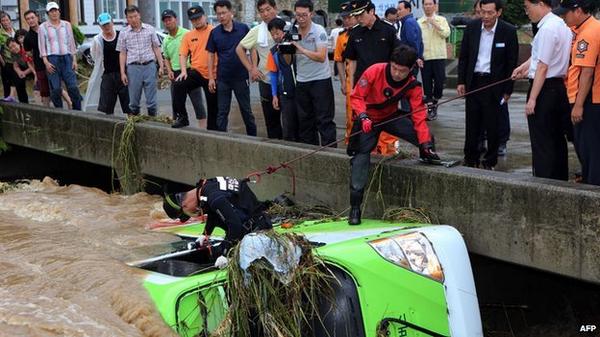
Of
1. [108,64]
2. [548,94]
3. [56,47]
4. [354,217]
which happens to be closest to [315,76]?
[354,217]

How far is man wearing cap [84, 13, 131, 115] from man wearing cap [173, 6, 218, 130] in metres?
1.53

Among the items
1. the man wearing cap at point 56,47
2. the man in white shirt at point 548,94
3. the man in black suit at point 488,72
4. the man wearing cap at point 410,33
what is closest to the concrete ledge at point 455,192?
the man in white shirt at point 548,94

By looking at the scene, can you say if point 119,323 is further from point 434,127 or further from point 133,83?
point 434,127

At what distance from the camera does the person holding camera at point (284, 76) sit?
9453 mm

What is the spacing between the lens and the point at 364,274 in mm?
4902

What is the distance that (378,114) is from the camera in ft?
24.3

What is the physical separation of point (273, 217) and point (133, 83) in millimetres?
4687

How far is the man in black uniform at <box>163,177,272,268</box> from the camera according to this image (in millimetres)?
5949

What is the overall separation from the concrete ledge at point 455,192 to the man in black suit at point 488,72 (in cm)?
120

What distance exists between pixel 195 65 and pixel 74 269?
515cm

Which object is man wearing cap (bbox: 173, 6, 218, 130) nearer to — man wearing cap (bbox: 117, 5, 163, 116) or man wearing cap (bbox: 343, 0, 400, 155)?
man wearing cap (bbox: 117, 5, 163, 116)

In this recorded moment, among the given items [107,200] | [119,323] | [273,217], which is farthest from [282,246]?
[107,200]

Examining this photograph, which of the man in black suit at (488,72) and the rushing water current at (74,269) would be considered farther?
the man in black suit at (488,72)

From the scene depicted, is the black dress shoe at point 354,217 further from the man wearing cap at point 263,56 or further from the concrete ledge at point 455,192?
the man wearing cap at point 263,56
